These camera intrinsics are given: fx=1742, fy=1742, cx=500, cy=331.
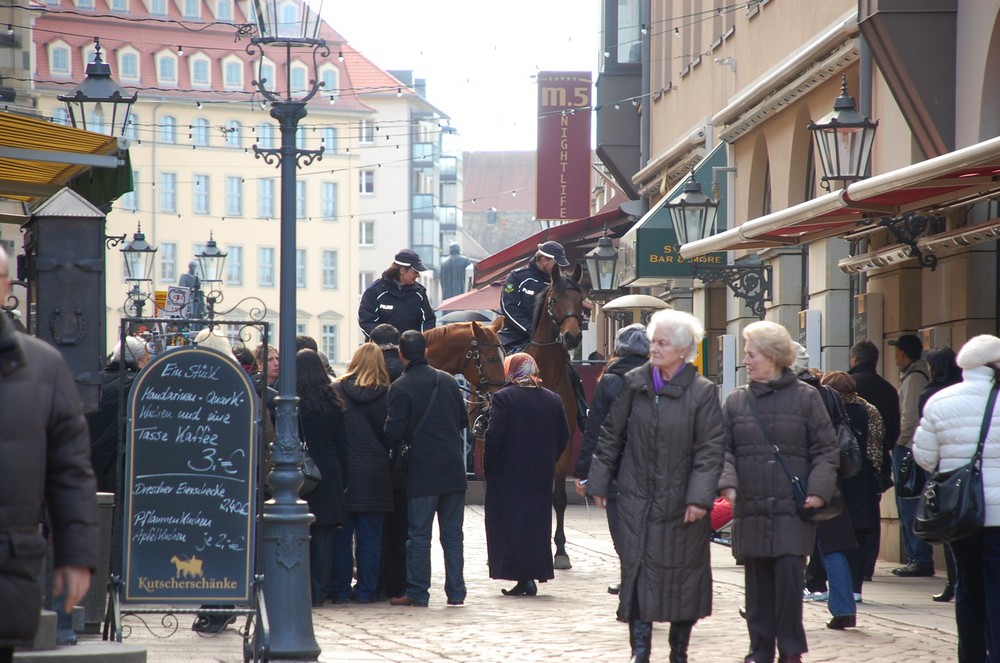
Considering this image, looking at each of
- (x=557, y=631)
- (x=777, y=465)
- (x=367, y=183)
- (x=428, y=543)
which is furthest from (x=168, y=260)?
(x=777, y=465)

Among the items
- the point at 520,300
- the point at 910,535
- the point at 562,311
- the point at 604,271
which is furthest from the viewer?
the point at 604,271

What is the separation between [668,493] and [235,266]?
262 ft

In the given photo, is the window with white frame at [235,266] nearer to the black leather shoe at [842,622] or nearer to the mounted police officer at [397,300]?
the mounted police officer at [397,300]

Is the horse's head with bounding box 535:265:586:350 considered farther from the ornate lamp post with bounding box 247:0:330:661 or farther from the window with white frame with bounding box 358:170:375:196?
the window with white frame with bounding box 358:170:375:196

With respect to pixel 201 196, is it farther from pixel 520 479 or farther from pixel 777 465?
pixel 777 465

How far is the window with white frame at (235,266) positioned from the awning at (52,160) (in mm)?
75433

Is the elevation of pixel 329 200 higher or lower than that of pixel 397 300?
higher

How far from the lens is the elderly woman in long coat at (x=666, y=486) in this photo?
8500 mm

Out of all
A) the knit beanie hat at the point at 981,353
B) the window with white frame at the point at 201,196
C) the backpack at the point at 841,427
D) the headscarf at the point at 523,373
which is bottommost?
the backpack at the point at 841,427

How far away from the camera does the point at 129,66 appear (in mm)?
79188

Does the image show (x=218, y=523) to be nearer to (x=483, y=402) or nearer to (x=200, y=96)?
(x=483, y=402)

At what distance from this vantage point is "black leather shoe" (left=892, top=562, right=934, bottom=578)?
1428 cm

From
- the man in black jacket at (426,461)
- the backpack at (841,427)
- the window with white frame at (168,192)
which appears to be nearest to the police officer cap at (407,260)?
the man in black jacket at (426,461)

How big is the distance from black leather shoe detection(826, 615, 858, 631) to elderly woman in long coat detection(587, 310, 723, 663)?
240 cm
